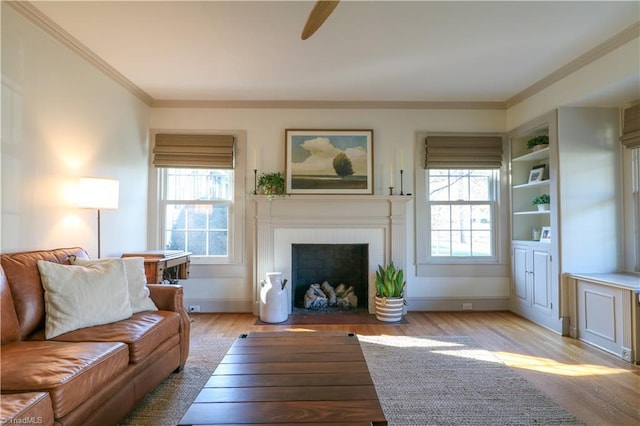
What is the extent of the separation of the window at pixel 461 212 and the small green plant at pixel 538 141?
1.82 ft

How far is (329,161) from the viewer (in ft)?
13.5

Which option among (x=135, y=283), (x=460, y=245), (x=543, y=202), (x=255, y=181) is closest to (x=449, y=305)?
(x=460, y=245)

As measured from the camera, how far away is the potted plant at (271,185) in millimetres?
3947

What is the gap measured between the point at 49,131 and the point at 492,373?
12.4ft

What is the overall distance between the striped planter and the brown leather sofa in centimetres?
216

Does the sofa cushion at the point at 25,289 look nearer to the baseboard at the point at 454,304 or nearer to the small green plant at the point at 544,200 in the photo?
the baseboard at the point at 454,304

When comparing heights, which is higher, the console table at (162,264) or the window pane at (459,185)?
the window pane at (459,185)

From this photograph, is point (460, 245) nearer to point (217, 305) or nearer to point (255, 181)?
point (255, 181)

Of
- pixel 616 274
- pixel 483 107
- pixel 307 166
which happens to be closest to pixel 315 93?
pixel 307 166

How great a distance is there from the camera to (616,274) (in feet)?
10.5

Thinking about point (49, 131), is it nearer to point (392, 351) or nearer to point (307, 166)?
point (307, 166)

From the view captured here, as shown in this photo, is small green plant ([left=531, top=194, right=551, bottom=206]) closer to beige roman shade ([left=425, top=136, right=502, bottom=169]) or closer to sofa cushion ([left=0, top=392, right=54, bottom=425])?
beige roman shade ([left=425, top=136, right=502, bottom=169])

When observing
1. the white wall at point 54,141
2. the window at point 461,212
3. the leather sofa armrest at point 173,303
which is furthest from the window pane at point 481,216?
the white wall at point 54,141

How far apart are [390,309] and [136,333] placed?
263cm
